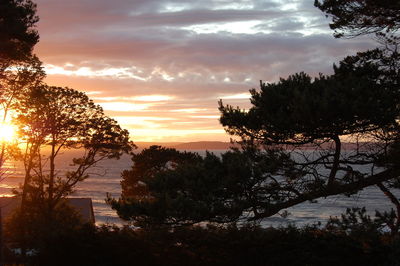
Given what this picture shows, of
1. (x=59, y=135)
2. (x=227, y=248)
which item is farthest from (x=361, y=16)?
(x=59, y=135)

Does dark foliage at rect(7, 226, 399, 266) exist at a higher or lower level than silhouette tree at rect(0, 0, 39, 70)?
lower

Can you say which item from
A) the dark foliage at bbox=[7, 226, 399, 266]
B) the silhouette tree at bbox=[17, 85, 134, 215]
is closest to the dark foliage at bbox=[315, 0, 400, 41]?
the dark foliage at bbox=[7, 226, 399, 266]

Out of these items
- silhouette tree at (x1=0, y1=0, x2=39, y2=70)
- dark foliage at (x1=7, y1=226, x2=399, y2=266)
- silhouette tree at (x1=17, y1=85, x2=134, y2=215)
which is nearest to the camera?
dark foliage at (x1=7, y1=226, x2=399, y2=266)

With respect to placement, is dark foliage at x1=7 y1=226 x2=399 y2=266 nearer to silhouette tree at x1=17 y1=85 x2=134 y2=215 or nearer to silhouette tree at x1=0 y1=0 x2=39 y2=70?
silhouette tree at x1=0 y1=0 x2=39 y2=70

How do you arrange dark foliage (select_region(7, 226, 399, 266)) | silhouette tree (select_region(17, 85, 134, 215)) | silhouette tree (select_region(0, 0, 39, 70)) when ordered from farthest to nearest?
silhouette tree (select_region(17, 85, 134, 215)) → silhouette tree (select_region(0, 0, 39, 70)) → dark foliage (select_region(7, 226, 399, 266))

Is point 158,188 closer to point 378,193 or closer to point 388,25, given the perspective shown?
point 388,25

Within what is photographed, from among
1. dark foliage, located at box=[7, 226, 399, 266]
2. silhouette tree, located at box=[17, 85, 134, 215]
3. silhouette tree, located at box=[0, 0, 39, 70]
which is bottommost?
dark foliage, located at box=[7, 226, 399, 266]

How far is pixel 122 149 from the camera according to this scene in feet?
112

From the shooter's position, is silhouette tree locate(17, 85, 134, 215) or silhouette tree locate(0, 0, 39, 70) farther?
silhouette tree locate(17, 85, 134, 215)

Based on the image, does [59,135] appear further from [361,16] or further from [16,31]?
[361,16]

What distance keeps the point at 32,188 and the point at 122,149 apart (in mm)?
6237

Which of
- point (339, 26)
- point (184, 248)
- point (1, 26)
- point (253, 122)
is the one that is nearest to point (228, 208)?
point (184, 248)

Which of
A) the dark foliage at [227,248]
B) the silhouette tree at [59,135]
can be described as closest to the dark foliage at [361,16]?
the dark foliage at [227,248]

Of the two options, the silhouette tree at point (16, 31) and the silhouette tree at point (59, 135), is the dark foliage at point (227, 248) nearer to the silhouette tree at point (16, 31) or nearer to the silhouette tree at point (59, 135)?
the silhouette tree at point (16, 31)
